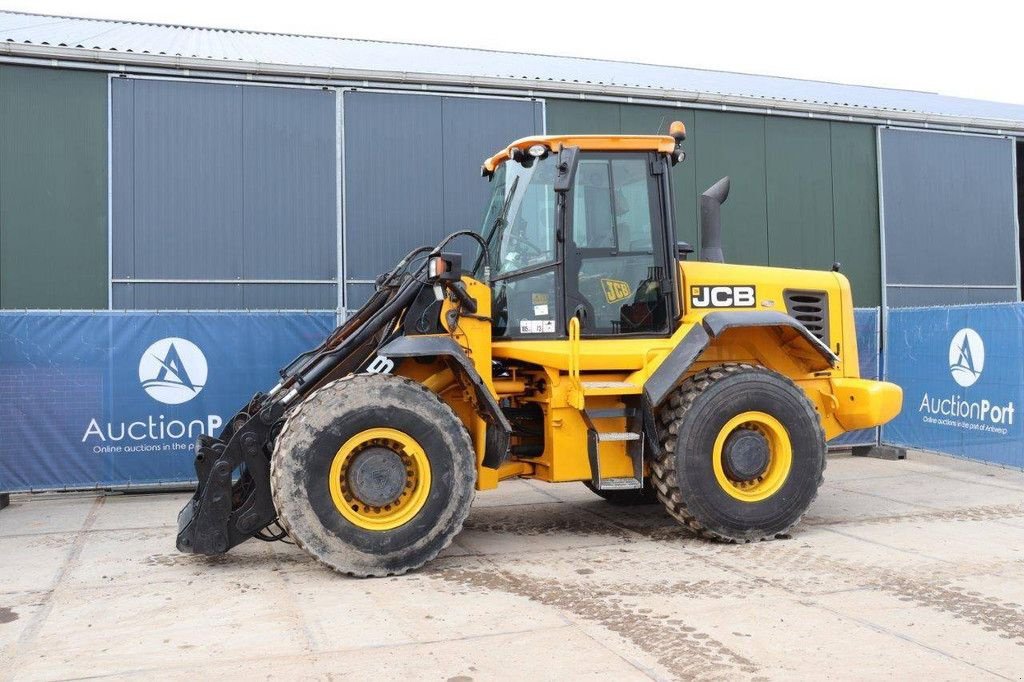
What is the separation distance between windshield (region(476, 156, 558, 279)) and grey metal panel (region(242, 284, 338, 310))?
5792 mm

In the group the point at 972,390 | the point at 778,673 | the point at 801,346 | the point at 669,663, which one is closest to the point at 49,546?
the point at 669,663

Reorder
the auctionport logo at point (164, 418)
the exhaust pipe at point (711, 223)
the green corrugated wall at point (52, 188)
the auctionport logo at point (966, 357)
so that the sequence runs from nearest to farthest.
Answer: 1. the exhaust pipe at point (711, 223)
2. the auctionport logo at point (164, 418)
3. the auctionport logo at point (966, 357)
4. the green corrugated wall at point (52, 188)

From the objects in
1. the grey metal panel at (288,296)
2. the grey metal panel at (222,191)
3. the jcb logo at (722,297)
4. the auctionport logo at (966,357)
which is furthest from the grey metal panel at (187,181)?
the auctionport logo at (966,357)

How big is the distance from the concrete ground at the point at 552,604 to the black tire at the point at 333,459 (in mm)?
201

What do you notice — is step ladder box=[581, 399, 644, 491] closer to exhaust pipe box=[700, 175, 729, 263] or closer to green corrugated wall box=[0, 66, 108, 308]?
exhaust pipe box=[700, 175, 729, 263]

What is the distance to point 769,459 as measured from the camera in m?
7.02

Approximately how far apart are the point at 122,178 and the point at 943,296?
12798mm

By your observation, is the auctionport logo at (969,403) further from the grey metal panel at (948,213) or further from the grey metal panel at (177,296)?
the grey metal panel at (177,296)

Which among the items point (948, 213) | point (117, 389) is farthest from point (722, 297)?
point (948, 213)

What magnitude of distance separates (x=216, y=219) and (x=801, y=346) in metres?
8.03

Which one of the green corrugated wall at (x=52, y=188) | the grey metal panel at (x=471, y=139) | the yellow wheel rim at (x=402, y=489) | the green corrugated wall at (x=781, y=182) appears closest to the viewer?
the yellow wheel rim at (x=402, y=489)

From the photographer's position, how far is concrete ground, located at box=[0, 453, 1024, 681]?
14.3ft

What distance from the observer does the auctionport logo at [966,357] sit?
10.5 metres

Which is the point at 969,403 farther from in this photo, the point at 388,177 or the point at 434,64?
the point at 434,64
